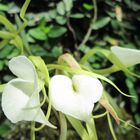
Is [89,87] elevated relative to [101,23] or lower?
elevated

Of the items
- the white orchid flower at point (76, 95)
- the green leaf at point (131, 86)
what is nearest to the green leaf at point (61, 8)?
the green leaf at point (131, 86)

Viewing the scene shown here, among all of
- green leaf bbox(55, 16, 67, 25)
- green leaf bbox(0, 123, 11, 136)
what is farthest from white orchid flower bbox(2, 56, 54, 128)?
green leaf bbox(55, 16, 67, 25)

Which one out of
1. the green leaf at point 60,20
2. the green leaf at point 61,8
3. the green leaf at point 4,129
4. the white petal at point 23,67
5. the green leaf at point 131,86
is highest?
the white petal at point 23,67

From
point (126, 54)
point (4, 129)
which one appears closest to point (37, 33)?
point (4, 129)

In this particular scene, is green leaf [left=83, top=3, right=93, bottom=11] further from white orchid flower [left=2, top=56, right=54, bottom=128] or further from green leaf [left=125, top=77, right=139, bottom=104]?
white orchid flower [left=2, top=56, right=54, bottom=128]

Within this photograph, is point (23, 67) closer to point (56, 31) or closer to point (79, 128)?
point (79, 128)

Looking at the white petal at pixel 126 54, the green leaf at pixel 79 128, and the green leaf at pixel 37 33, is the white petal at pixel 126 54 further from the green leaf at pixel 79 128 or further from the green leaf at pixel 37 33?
the green leaf at pixel 37 33

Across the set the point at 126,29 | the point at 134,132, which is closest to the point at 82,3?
the point at 126,29
